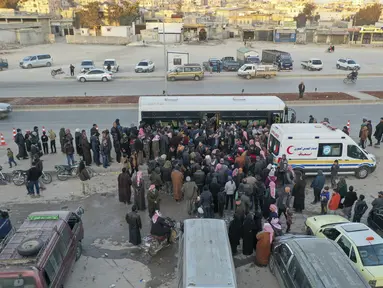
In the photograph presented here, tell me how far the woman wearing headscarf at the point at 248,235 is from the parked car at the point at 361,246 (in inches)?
68.3

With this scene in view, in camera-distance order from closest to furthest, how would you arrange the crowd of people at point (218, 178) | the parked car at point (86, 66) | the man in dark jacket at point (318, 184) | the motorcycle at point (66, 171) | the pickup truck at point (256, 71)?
the crowd of people at point (218, 178), the man in dark jacket at point (318, 184), the motorcycle at point (66, 171), the pickup truck at point (256, 71), the parked car at point (86, 66)

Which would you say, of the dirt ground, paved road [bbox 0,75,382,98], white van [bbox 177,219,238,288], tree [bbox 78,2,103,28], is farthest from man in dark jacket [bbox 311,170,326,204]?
tree [bbox 78,2,103,28]

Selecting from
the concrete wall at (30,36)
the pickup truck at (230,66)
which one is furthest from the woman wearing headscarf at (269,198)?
the concrete wall at (30,36)

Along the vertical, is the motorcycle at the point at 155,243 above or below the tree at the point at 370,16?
below

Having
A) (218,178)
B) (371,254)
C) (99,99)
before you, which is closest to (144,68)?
(99,99)

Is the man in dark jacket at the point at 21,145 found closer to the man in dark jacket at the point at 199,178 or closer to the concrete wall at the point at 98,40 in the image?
the man in dark jacket at the point at 199,178

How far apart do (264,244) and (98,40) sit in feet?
220

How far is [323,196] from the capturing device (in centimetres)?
1088

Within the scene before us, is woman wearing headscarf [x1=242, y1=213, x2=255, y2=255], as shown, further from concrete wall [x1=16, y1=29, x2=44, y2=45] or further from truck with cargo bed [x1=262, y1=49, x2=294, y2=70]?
concrete wall [x1=16, y1=29, x2=44, y2=45]

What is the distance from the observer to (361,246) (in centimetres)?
798

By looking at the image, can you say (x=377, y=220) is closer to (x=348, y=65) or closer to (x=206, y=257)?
(x=206, y=257)

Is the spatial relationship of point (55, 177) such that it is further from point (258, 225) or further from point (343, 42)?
point (343, 42)

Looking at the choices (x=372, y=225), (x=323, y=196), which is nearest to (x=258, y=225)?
(x=323, y=196)

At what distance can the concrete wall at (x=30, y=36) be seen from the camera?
68.0 meters
